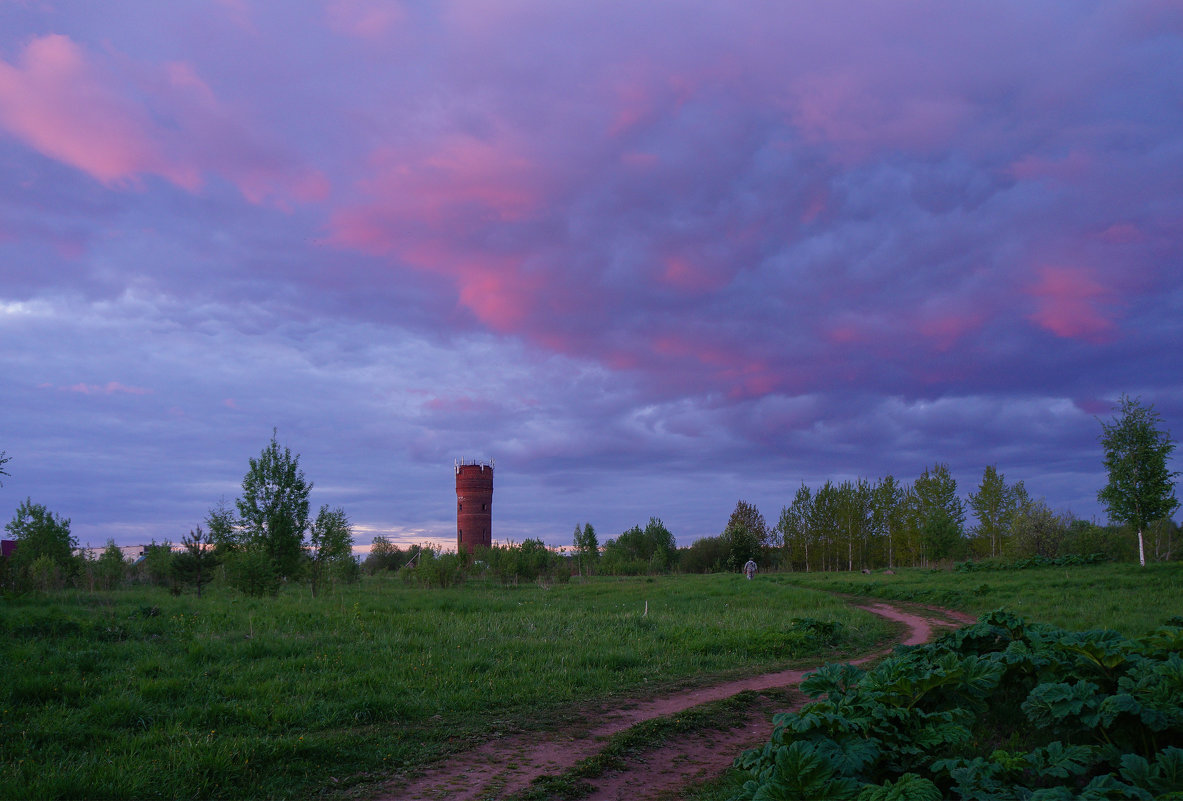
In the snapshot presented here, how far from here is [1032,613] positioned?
17578 millimetres

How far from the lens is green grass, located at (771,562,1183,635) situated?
16125mm

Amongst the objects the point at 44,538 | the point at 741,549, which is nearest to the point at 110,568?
the point at 44,538

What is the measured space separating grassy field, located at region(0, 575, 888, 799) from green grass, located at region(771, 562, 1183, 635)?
514 cm

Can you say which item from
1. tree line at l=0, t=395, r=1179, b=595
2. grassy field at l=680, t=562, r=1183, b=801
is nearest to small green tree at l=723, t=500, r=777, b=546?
tree line at l=0, t=395, r=1179, b=595

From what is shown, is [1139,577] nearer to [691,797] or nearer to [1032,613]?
[1032,613]

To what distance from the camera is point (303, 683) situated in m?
9.48

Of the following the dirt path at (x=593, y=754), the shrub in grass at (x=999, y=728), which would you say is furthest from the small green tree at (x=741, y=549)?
the shrub in grass at (x=999, y=728)

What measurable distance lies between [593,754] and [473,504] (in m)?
56.6

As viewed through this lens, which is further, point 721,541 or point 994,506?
point 721,541

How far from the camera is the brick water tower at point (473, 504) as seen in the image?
61.3 m

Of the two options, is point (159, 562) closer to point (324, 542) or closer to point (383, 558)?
point (324, 542)

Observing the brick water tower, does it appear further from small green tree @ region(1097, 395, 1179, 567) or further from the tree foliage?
small green tree @ region(1097, 395, 1179, 567)

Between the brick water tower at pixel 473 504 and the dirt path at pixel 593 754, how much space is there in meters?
54.0

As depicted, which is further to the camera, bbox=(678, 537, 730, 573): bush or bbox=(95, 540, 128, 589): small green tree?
bbox=(678, 537, 730, 573): bush
